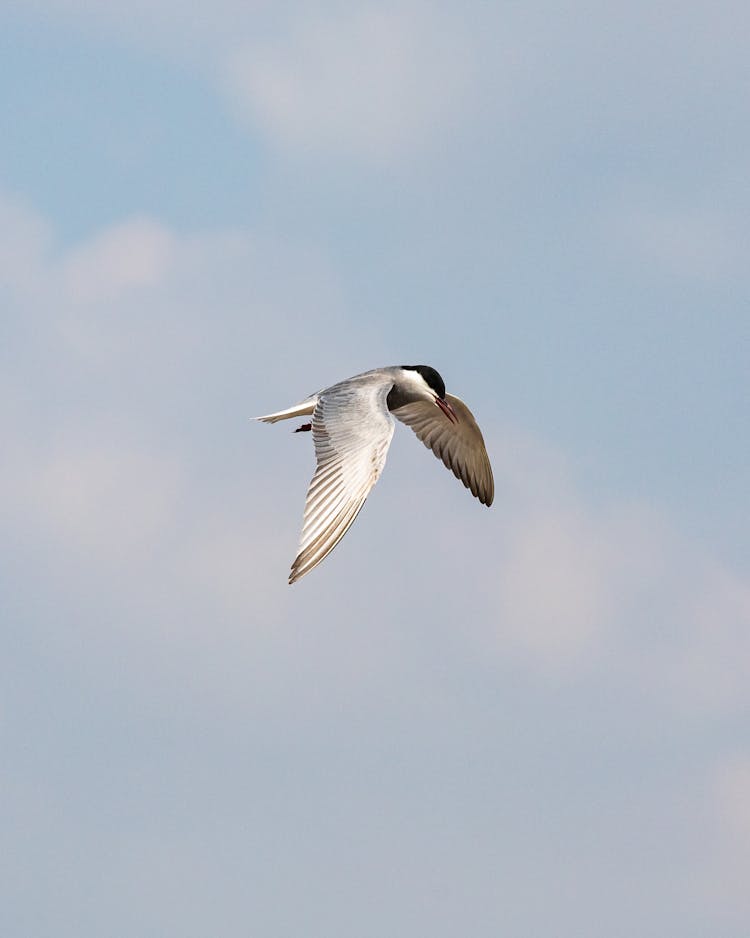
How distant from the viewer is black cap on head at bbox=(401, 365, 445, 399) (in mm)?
17094

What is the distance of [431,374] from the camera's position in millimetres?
17156

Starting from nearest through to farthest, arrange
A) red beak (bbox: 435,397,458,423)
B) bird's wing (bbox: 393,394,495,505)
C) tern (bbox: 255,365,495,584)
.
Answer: tern (bbox: 255,365,495,584) → red beak (bbox: 435,397,458,423) → bird's wing (bbox: 393,394,495,505)

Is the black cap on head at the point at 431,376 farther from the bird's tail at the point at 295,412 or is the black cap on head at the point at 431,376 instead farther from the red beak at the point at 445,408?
the bird's tail at the point at 295,412

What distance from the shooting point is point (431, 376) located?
17.2 meters

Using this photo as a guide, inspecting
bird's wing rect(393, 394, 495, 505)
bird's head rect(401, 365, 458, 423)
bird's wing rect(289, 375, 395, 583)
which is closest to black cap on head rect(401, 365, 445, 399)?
bird's head rect(401, 365, 458, 423)

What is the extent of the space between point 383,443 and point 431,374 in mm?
4038

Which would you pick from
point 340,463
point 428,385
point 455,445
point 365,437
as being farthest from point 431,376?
Answer: point 340,463

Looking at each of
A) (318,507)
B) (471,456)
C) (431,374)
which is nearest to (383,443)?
(318,507)

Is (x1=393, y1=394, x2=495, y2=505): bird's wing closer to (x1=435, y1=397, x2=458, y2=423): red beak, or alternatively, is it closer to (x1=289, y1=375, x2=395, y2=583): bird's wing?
(x1=435, y1=397, x2=458, y2=423): red beak

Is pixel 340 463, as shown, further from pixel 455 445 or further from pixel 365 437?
pixel 455 445

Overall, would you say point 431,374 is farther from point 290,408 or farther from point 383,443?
point 383,443

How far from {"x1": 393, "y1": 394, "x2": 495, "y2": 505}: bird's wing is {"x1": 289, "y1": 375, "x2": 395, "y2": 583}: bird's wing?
399 centimetres

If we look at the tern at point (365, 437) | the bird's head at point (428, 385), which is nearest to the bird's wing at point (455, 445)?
the tern at point (365, 437)

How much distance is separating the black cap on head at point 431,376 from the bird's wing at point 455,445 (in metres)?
1.40
